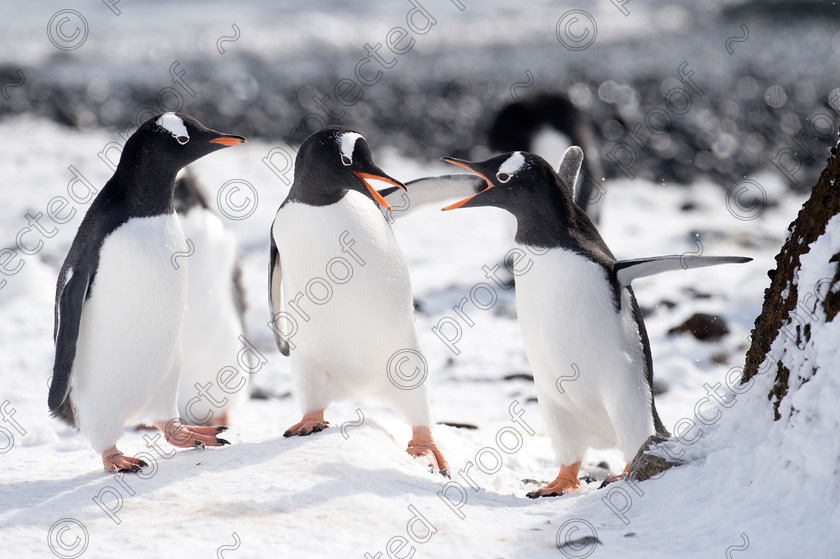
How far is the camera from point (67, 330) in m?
3.09

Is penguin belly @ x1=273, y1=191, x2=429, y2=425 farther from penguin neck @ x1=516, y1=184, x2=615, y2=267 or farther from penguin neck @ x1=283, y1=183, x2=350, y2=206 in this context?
penguin neck @ x1=516, y1=184, x2=615, y2=267

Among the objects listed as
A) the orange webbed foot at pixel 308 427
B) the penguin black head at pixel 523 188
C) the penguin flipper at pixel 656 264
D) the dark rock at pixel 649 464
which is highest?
the penguin black head at pixel 523 188

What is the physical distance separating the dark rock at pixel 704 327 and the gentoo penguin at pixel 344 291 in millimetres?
2465

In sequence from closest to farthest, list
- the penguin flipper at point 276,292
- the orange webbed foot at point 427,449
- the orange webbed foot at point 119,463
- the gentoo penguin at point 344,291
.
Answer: the orange webbed foot at point 119,463 < the gentoo penguin at point 344,291 < the orange webbed foot at point 427,449 < the penguin flipper at point 276,292

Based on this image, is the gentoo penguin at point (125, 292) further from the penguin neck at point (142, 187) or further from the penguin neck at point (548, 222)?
the penguin neck at point (548, 222)

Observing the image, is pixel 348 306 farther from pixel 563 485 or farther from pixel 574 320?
pixel 563 485

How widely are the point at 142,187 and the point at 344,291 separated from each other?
78 centimetres

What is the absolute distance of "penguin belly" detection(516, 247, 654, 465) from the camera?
3148 millimetres

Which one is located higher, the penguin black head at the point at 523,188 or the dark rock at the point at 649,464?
the penguin black head at the point at 523,188

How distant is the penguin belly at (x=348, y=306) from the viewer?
331 cm

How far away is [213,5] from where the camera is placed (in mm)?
24422

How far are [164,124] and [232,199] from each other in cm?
533

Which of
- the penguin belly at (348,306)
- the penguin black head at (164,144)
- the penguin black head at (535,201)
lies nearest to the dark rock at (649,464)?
the penguin black head at (535,201)

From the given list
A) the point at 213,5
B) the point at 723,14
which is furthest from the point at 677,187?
the point at 213,5
